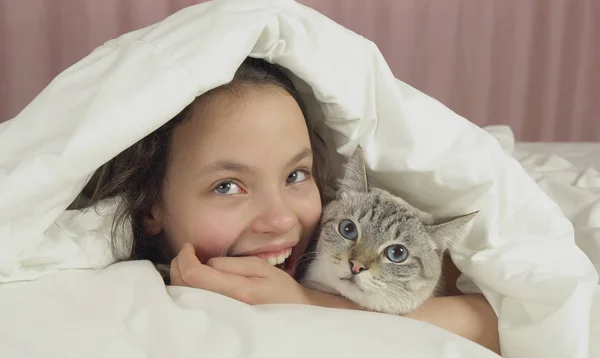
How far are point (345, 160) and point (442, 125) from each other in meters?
0.19

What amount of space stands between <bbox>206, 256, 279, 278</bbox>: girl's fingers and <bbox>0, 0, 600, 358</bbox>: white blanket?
9 cm

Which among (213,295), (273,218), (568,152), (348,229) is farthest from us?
(568,152)

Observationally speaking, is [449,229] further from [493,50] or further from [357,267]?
[493,50]

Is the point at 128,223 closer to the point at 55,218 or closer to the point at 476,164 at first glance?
the point at 55,218

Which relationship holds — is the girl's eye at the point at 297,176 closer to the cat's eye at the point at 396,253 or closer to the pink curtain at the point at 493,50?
the cat's eye at the point at 396,253

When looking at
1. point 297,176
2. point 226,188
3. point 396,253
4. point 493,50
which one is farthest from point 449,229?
point 493,50

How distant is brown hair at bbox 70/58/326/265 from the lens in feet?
3.23

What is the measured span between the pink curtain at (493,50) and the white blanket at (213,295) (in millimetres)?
1047

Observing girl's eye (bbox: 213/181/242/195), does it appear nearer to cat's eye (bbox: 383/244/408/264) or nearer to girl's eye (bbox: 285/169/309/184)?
girl's eye (bbox: 285/169/309/184)

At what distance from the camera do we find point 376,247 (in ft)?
A: 3.30

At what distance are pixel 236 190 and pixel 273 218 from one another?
8cm

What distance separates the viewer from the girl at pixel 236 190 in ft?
3.08

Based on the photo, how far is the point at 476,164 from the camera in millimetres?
1013

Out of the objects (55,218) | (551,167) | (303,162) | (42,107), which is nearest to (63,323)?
(55,218)
